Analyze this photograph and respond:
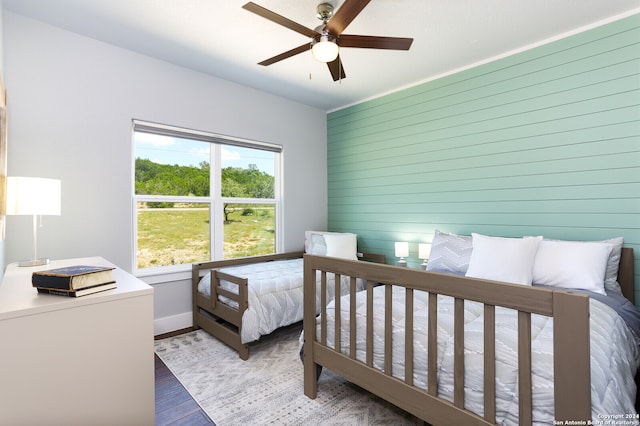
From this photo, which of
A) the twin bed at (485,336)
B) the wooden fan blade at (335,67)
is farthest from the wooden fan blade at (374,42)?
the twin bed at (485,336)

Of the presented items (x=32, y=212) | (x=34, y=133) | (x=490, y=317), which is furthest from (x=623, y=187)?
(x=34, y=133)

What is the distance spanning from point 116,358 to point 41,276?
425 mm

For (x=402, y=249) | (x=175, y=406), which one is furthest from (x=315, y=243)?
(x=175, y=406)

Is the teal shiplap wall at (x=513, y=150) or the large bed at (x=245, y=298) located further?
the large bed at (x=245, y=298)

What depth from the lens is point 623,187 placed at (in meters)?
2.29

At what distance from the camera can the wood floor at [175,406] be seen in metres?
1.75

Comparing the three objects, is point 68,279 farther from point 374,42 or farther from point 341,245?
point 341,245

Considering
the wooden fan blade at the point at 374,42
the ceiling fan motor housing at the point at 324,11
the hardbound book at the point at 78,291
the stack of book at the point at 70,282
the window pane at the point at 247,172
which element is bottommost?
the hardbound book at the point at 78,291

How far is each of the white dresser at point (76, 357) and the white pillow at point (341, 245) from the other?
2.40m

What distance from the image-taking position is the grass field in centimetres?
297

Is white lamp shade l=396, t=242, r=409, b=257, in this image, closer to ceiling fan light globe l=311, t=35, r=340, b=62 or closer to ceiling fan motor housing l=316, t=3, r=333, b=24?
ceiling fan light globe l=311, t=35, r=340, b=62

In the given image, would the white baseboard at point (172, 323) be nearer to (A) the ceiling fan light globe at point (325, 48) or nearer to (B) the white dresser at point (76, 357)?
(B) the white dresser at point (76, 357)

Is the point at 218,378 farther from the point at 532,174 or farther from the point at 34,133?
the point at 532,174

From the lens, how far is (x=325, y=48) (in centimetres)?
188
